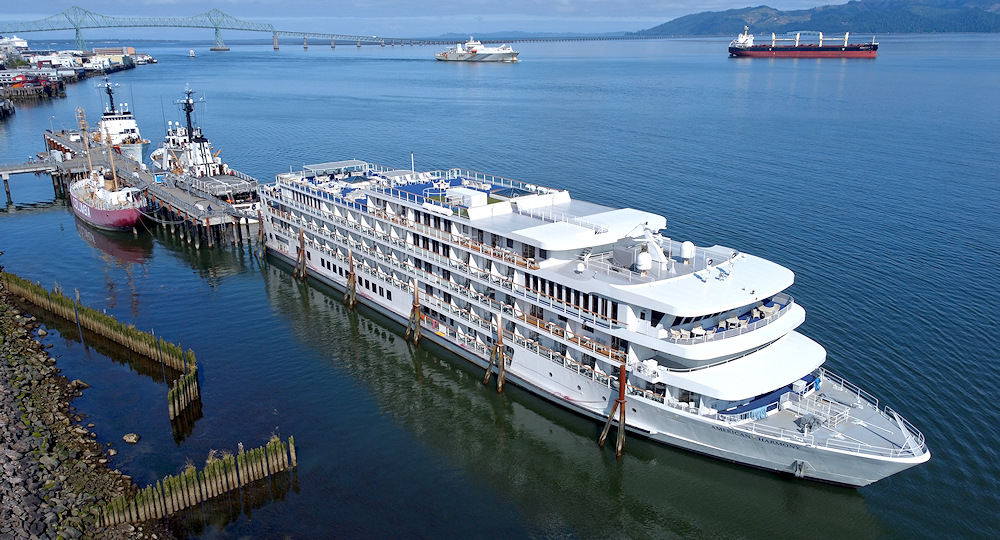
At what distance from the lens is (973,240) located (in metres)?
61.6

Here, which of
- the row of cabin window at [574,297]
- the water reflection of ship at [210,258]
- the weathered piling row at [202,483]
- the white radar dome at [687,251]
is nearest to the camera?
the weathered piling row at [202,483]

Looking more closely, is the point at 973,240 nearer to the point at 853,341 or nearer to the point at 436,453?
→ the point at 853,341

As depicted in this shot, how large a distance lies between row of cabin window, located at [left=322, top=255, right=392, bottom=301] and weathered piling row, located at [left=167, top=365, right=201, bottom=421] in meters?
15.3

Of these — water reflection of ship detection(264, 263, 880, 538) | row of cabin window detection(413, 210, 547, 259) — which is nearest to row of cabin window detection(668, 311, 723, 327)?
water reflection of ship detection(264, 263, 880, 538)

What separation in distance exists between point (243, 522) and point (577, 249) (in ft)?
74.3

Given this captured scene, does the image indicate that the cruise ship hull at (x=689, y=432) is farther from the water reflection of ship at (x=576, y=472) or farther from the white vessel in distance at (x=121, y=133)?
the white vessel in distance at (x=121, y=133)

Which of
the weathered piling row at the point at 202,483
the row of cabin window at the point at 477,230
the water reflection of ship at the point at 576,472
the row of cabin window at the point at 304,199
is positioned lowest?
the water reflection of ship at the point at 576,472

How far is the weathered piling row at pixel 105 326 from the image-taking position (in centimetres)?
4275

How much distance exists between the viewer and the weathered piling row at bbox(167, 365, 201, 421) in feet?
121

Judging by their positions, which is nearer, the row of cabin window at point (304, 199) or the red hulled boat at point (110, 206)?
the row of cabin window at point (304, 199)

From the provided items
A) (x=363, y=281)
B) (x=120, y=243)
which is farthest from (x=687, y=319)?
(x=120, y=243)

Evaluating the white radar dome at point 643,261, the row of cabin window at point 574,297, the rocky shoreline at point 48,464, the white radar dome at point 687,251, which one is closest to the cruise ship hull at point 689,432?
the row of cabin window at point 574,297

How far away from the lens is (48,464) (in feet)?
104

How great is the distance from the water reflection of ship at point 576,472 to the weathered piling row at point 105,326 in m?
10.2
